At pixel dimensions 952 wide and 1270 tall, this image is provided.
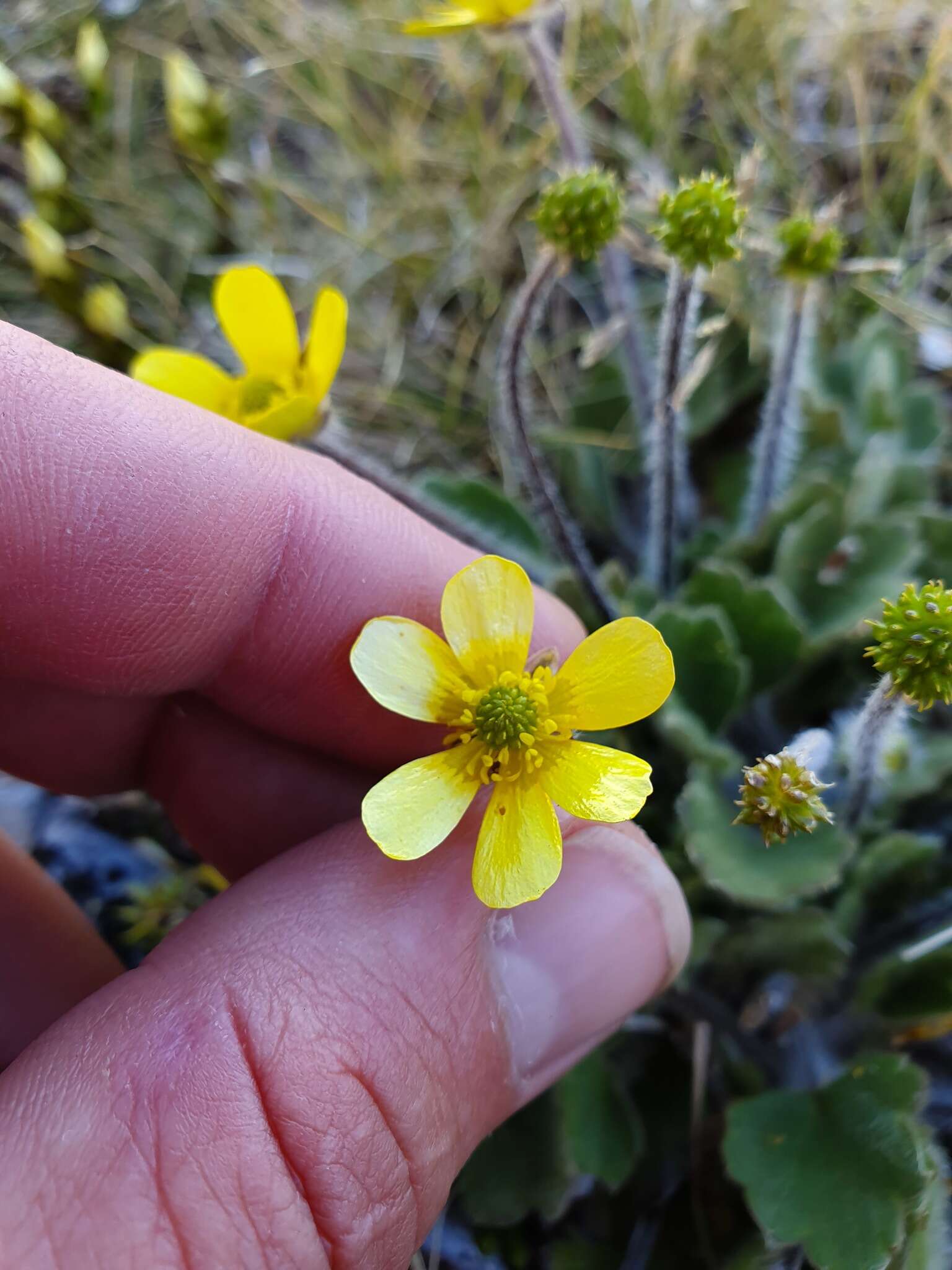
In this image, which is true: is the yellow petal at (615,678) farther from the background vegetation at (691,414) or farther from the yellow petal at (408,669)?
the background vegetation at (691,414)

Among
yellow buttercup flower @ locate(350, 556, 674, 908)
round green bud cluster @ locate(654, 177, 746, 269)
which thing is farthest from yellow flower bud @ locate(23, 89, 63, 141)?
yellow buttercup flower @ locate(350, 556, 674, 908)

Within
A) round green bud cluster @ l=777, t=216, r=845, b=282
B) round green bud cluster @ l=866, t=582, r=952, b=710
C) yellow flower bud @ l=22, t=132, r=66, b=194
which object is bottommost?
round green bud cluster @ l=866, t=582, r=952, b=710

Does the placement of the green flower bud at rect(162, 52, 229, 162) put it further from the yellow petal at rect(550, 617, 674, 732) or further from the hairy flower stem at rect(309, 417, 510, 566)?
the yellow petal at rect(550, 617, 674, 732)

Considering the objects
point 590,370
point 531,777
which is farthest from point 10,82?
point 531,777

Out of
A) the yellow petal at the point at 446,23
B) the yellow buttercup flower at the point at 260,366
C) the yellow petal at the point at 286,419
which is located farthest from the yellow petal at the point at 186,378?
the yellow petal at the point at 446,23

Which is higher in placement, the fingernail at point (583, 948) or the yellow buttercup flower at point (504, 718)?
Answer: the yellow buttercup flower at point (504, 718)

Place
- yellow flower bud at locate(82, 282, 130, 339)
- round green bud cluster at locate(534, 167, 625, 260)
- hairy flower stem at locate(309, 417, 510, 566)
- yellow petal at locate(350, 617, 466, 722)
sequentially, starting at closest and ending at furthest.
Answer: yellow petal at locate(350, 617, 466, 722) < round green bud cluster at locate(534, 167, 625, 260) < hairy flower stem at locate(309, 417, 510, 566) < yellow flower bud at locate(82, 282, 130, 339)
